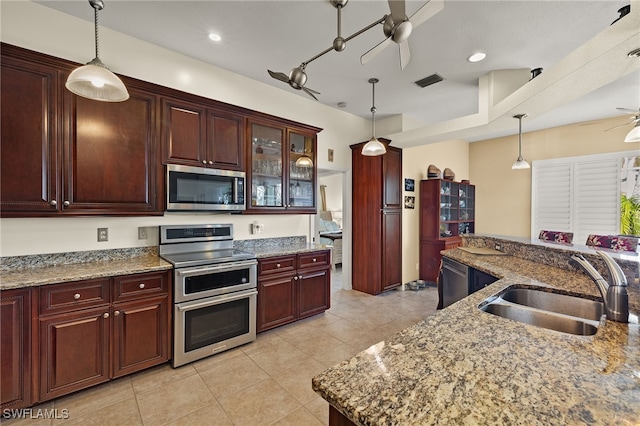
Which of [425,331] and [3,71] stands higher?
[3,71]

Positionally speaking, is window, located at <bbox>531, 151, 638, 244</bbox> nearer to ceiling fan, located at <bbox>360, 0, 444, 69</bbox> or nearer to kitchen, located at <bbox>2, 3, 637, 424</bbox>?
kitchen, located at <bbox>2, 3, 637, 424</bbox>

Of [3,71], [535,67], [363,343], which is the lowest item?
[363,343]

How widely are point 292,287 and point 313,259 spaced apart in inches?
16.9

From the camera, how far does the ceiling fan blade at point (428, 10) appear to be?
1.48m

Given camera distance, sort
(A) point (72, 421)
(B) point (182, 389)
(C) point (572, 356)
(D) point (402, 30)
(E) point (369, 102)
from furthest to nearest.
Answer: (E) point (369, 102)
(B) point (182, 389)
(A) point (72, 421)
(D) point (402, 30)
(C) point (572, 356)

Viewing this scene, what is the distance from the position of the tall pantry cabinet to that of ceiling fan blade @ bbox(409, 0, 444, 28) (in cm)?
281

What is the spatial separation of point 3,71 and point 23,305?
161 centimetres

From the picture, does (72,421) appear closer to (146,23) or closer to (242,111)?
(242,111)

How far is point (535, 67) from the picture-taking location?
10.0 feet

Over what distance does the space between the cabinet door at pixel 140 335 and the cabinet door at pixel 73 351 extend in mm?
74

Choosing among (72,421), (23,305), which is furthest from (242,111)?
(72,421)

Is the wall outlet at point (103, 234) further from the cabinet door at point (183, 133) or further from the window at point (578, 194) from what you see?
the window at point (578, 194)

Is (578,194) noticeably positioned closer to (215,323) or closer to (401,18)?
(401,18)

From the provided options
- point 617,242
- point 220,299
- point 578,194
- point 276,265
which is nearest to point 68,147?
point 220,299
